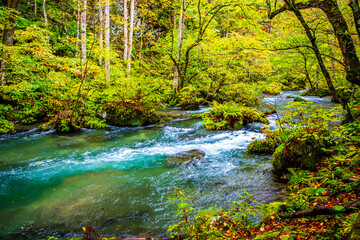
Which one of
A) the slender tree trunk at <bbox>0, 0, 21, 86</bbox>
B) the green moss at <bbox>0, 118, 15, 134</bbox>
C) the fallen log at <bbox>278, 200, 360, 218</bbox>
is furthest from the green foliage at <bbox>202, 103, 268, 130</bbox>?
the slender tree trunk at <bbox>0, 0, 21, 86</bbox>

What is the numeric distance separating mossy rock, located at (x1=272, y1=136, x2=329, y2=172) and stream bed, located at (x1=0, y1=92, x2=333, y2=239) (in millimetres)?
655

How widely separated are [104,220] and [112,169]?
2.42m

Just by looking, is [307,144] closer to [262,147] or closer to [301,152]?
[301,152]

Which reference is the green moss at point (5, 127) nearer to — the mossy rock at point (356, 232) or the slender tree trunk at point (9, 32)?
the slender tree trunk at point (9, 32)

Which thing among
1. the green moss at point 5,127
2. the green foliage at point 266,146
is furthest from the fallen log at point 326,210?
the green moss at point 5,127

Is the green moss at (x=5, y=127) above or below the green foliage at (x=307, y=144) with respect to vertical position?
below

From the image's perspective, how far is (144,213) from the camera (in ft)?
13.3

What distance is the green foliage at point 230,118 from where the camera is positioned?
403 inches

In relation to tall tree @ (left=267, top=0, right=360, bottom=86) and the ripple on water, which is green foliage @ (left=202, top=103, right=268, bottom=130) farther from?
tall tree @ (left=267, top=0, right=360, bottom=86)

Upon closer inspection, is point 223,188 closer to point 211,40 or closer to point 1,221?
point 1,221

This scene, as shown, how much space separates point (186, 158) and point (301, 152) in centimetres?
347

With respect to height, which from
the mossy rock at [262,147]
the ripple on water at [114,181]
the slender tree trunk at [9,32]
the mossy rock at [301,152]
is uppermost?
the slender tree trunk at [9,32]

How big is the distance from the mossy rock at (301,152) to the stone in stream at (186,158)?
266 centimetres

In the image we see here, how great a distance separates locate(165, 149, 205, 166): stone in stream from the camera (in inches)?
257
